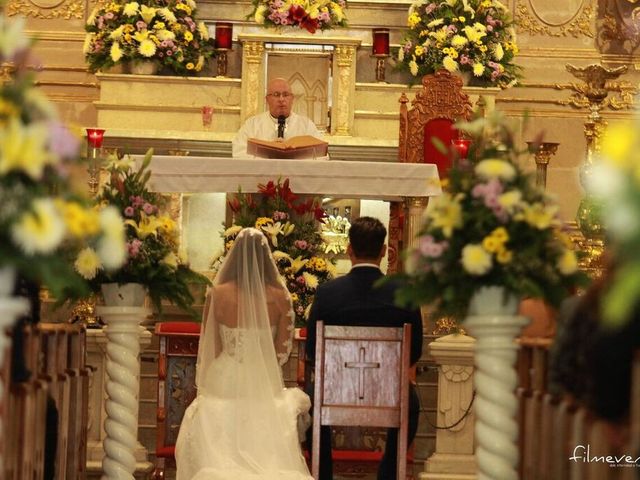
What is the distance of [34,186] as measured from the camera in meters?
4.97

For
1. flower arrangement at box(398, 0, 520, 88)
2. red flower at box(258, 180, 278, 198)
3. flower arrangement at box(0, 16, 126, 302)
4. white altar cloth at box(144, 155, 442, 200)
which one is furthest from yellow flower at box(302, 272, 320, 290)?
flower arrangement at box(0, 16, 126, 302)

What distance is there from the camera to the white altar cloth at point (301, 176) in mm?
10914

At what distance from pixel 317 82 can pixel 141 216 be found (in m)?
6.16

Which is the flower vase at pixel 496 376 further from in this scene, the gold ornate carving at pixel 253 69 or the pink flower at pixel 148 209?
the gold ornate carving at pixel 253 69

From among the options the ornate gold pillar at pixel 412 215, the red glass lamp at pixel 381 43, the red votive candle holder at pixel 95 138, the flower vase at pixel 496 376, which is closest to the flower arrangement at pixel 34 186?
the flower vase at pixel 496 376

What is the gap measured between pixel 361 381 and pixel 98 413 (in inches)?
98.7

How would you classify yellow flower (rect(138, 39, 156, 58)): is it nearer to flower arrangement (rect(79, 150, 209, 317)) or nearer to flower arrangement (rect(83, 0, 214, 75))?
flower arrangement (rect(83, 0, 214, 75))

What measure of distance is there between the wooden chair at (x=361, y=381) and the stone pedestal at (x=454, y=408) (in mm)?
1684

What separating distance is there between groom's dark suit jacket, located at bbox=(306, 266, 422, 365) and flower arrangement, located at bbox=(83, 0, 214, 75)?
18.8ft

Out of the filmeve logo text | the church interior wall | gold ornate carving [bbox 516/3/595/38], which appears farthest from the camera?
gold ornate carving [bbox 516/3/595/38]

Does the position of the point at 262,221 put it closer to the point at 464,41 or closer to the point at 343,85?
the point at 343,85

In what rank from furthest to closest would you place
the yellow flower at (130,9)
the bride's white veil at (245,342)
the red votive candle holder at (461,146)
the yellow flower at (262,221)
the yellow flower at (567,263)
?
the yellow flower at (130,9), the red votive candle holder at (461,146), the yellow flower at (262,221), the bride's white veil at (245,342), the yellow flower at (567,263)

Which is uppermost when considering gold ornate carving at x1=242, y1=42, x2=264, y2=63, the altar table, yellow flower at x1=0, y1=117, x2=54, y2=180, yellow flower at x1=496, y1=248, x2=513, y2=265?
gold ornate carving at x1=242, y1=42, x2=264, y2=63

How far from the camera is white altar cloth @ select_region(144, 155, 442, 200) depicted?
10.9 m
